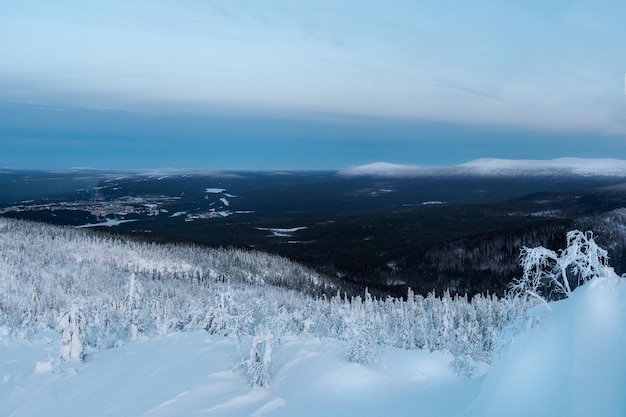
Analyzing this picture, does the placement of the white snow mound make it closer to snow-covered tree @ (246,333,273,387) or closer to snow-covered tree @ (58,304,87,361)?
snow-covered tree @ (246,333,273,387)

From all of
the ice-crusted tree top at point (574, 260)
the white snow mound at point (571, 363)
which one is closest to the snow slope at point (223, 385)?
the white snow mound at point (571, 363)

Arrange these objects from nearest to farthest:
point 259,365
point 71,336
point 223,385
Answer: point 223,385 < point 259,365 < point 71,336

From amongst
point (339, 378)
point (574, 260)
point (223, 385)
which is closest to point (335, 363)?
point (339, 378)

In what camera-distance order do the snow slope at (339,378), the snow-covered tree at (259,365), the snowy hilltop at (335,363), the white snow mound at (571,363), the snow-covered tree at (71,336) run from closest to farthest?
the white snow mound at (571,363) → the snow slope at (339,378) → the snowy hilltop at (335,363) → the snow-covered tree at (259,365) → the snow-covered tree at (71,336)

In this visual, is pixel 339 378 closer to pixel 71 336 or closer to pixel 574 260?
pixel 574 260

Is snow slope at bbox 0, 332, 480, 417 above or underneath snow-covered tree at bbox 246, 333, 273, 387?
underneath

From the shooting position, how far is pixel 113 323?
104ft

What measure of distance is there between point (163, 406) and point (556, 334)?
13039mm

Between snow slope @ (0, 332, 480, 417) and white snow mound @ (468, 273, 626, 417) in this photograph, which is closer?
white snow mound @ (468, 273, 626, 417)

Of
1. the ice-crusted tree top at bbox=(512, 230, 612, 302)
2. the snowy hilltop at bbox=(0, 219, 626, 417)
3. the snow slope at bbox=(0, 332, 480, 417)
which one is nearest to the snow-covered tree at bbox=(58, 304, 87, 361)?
the snowy hilltop at bbox=(0, 219, 626, 417)

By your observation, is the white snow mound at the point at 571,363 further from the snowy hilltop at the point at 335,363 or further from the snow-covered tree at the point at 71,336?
the snow-covered tree at the point at 71,336

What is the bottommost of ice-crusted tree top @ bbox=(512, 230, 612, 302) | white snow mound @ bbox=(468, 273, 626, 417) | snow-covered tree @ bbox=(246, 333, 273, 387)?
snow-covered tree @ bbox=(246, 333, 273, 387)

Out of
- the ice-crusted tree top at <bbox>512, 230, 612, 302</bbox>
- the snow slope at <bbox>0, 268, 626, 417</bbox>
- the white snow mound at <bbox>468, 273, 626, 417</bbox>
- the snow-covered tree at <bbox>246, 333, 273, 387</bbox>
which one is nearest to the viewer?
the white snow mound at <bbox>468, 273, 626, 417</bbox>

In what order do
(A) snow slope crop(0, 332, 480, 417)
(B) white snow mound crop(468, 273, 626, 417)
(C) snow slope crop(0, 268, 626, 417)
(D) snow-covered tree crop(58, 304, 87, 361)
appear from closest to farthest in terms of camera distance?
(B) white snow mound crop(468, 273, 626, 417) → (C) snow slope crop(0, 268, 626, 417) → (A) snow slope crop(0, 332, 480, 417) → (D) snow-covered tree crop(58, 304, 87, 361)
